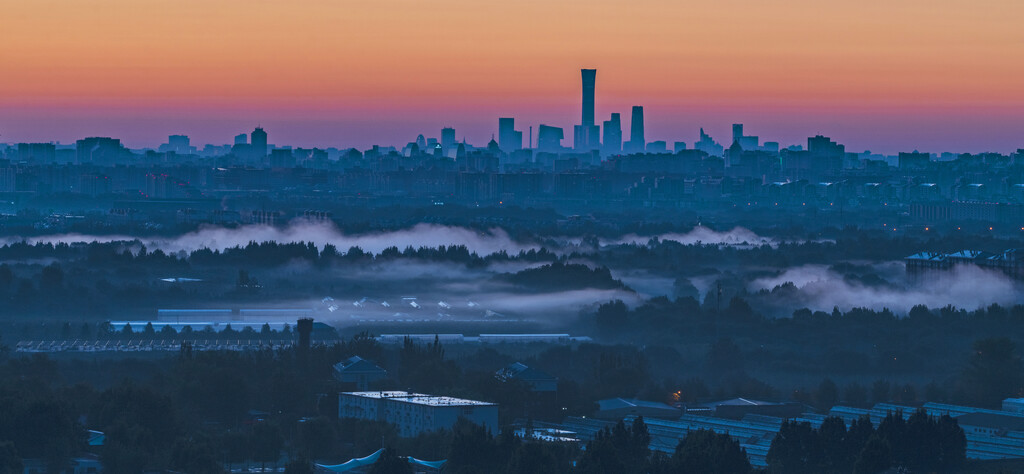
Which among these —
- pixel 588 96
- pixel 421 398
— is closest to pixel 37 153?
pixel 588 96

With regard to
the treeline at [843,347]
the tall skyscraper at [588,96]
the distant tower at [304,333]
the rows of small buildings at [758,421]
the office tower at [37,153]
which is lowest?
the treeline at [843,347]

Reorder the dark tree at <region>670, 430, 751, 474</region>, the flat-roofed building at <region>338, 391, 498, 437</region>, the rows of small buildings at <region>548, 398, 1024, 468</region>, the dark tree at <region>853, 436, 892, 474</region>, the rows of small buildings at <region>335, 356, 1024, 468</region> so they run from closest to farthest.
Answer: the dark tree at <region>670, 430, 751, 474</region> → the dark tree at <region>853, 436, 892, 474</region> → the rows of small buildings at <region>548, 398, 1024, 468</region> → the rows of small buildings at <region>335, 356, 1024, 468</region> → the flat-roofed building at <region>338, 391, 498, 437</region>

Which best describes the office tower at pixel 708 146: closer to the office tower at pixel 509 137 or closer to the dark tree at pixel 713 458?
the office tower at pixel 509 137

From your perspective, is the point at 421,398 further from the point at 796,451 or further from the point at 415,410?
the point at 796,451

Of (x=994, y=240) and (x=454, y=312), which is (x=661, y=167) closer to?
(x=994, y=240)

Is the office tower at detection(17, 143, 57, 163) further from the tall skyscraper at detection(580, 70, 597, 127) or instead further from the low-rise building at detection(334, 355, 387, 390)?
the low-rise building at detection(334, 355, 387, 390)

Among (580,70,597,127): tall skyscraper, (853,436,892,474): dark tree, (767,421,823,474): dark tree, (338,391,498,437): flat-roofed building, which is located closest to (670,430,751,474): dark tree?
(767,421,823,474): dark tree

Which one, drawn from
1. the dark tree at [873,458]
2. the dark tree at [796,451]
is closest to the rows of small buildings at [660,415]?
the dark tree at [796,451]
